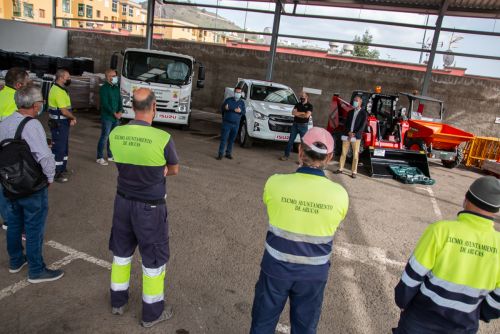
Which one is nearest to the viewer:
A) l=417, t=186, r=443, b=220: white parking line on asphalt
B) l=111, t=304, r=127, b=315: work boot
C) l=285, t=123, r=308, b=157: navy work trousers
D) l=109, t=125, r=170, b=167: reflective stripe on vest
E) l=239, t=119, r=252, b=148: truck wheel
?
l=109, t=125, r=170, b=167: reflective stripe on vest

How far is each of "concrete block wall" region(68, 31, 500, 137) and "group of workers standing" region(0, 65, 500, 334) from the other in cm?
1323

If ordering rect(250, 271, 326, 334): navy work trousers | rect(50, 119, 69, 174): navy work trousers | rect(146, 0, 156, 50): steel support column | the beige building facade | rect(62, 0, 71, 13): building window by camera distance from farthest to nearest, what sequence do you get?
1. rect(62, 0, 71, 13): building window
2. the beige building facade
3. rect(146, 0, 156, 50): steel support column
4. rect(50, 119, 69, 174): navy work trousers
5. rect(250, 271, 326, 334): navy work trousers

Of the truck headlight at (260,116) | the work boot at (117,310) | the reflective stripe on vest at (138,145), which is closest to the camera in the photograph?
the reflective stripe on vest at (138,145)

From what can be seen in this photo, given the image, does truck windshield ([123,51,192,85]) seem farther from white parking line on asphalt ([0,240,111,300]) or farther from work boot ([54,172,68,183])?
white parking line on asphalt ([0,240,111,300])

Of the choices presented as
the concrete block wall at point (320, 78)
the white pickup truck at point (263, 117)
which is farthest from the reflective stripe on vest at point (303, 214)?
the concrete block wall at point (320, 78)

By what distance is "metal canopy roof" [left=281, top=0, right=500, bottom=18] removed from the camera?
13.0 m

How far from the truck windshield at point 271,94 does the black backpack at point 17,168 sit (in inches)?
321

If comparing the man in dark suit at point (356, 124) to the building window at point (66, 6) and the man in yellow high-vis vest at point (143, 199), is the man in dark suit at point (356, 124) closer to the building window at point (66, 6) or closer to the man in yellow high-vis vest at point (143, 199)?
the man in yellow high-vis vest at point (143, 199)

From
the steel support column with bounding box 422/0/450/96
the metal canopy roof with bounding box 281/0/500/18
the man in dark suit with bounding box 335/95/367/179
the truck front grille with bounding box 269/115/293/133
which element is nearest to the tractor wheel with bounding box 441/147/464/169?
the steel support column with bounding box 422/0/450/96

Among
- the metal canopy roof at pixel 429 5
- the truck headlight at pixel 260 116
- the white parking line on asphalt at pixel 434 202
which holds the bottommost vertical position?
the white parking line on asphalt at pixel 434 202

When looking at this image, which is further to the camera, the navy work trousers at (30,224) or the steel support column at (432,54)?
the steel support column at (432,54)

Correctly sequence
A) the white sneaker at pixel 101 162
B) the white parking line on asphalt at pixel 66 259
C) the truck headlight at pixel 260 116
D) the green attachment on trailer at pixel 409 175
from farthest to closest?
the truck headlight at pixel 260 116, the green attachment on trailer at pixel 409 175, the white sneaker at pixel 101 162, the white parking line on asphalt at pixel 66 259

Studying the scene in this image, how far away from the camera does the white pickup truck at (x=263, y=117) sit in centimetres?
1011

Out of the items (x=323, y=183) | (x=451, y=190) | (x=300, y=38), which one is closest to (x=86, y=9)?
(x=300, y=38)
